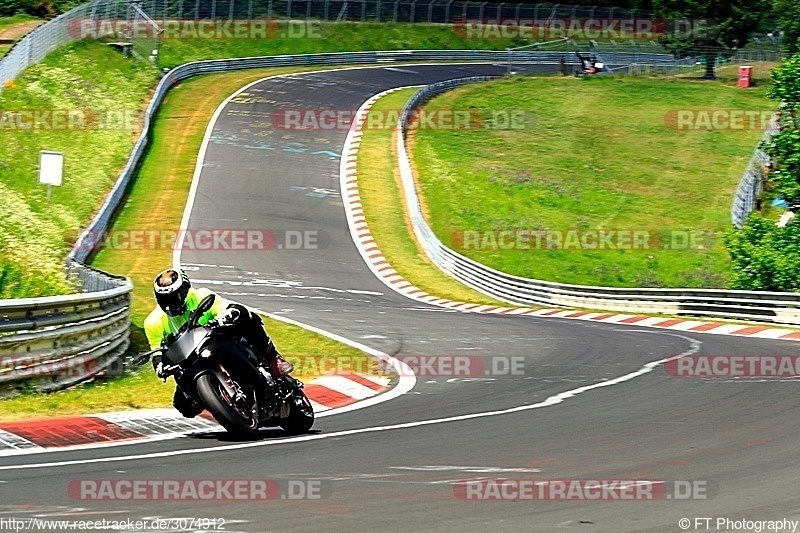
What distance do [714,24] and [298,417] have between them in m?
64.5

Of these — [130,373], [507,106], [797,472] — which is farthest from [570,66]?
[797,472]

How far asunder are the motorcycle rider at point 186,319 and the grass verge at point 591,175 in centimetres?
2709

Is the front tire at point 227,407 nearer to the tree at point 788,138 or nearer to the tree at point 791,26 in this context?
the tree at point 788,138

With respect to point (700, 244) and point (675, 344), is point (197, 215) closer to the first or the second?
point (700, 244)
